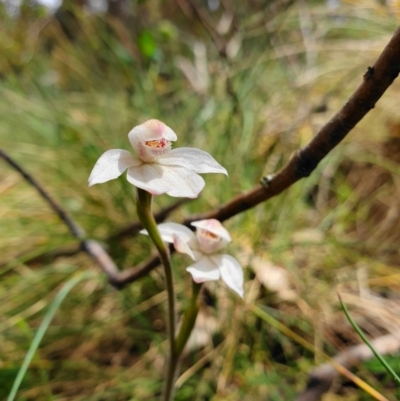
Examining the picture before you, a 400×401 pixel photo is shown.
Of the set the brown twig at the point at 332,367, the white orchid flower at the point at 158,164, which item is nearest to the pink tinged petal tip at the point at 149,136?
the white orchid flower at the point at 158,164

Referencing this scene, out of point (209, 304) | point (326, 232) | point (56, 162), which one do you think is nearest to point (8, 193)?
point (56, 162)

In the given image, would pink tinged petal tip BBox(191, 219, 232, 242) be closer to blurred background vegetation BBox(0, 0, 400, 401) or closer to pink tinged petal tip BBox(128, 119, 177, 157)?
pink tinged petal tip BBox(128, 119, 177, 157)

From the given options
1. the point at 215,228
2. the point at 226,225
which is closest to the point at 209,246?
the point at 215,228

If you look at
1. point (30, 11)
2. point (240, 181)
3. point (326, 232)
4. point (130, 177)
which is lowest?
point (326, 232)

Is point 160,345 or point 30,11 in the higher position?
point 30,11

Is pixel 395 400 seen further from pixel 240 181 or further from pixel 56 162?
pixel 56 162

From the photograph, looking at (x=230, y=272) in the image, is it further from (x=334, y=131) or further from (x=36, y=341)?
(x=36, y=341)

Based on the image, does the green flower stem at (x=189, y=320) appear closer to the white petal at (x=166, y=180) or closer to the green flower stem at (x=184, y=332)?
the green flower stem at (x=184, y=332)
